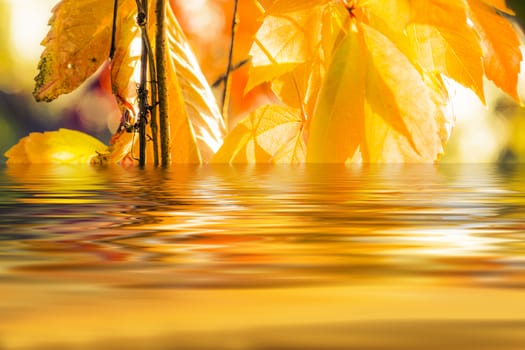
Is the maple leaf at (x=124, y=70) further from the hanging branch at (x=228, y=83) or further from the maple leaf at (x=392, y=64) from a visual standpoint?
the maple leaf at (x=392, y=64)

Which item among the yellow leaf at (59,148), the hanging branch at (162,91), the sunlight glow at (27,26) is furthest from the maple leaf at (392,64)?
the sunlight glow at (27,26)

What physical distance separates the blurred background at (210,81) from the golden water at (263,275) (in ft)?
1.26

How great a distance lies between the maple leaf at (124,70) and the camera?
1.99 ft

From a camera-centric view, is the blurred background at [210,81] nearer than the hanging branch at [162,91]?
No

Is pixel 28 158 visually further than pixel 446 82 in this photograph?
Yes

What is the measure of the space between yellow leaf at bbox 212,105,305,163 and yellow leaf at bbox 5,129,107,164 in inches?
5.3

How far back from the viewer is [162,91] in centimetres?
59

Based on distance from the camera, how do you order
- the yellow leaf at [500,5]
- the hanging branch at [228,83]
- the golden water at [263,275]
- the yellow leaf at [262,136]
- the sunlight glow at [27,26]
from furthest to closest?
the sunlight glow at [27,26] → the hanging branch at [228,83] → the yellow leaf at [262,136] → the yellow leaf at [500,5] → the golden water at [263,275]

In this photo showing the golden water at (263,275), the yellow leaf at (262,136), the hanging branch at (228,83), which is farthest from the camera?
the hanging branch at (228,83)

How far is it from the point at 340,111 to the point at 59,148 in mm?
305

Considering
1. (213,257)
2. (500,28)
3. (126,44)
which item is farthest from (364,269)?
(126,44)

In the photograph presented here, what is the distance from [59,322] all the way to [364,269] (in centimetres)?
6

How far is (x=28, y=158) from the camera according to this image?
2.27 ft

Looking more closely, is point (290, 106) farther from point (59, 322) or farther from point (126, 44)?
point (59, 322)
